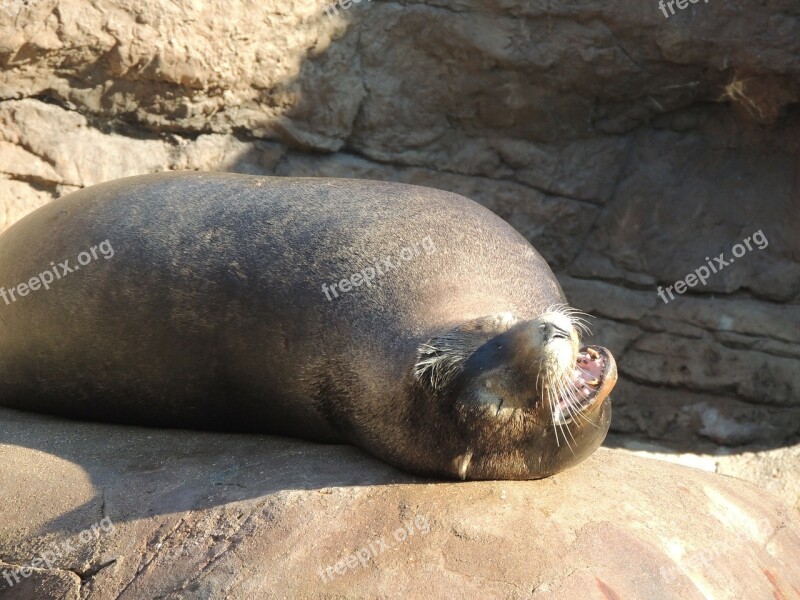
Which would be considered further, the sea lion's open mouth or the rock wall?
the rock wall

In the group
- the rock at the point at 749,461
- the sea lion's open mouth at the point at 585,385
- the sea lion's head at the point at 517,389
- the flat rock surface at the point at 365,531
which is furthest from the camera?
the rock at the point at 749,461

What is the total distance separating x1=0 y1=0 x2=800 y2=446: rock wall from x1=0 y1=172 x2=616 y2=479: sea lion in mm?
1245

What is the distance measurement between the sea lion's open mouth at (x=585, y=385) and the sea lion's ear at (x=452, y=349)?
1.02 feet

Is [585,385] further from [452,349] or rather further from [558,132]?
[558,132]

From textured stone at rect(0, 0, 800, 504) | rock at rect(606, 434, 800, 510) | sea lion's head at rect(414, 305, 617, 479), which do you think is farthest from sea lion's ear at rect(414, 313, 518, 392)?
textured stone at rect(0, 0, 800, 504)

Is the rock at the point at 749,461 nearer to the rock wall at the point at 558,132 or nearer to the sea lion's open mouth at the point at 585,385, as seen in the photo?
the rock wall at the point at 558,132

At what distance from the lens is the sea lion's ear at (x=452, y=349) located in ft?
12.4

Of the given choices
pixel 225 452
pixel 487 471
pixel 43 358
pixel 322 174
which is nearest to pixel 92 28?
pixel 322 174

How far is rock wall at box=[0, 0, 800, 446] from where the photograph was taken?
21.0 feet

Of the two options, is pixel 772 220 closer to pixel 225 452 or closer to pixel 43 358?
pixel 225 452

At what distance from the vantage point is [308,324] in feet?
14.3

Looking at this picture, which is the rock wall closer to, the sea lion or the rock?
the rock

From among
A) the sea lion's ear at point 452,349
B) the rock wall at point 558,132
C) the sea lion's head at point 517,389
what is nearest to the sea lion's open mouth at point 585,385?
the sea lion's head at point 517,389

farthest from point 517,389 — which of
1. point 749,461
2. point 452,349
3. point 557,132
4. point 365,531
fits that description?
point 557,132
